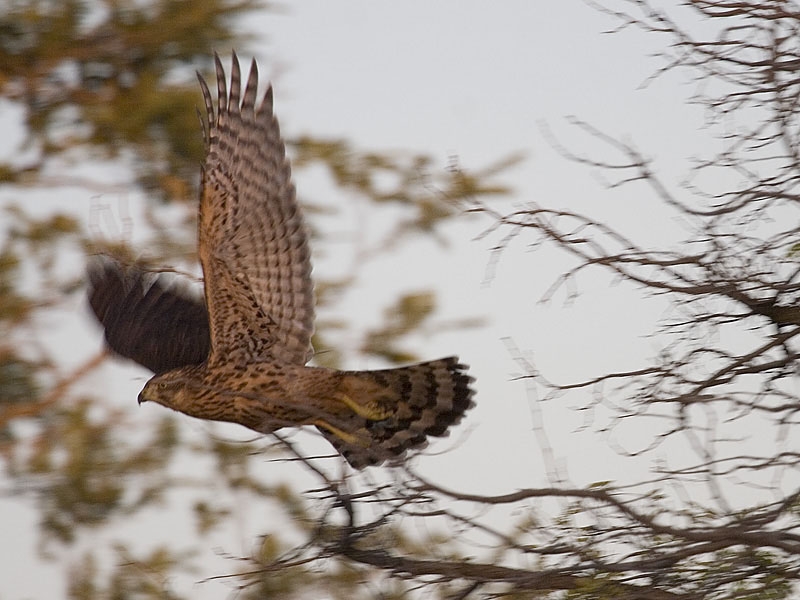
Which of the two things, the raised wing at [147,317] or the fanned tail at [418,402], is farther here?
the raised wing at [147,317]

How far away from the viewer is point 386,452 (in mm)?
3375

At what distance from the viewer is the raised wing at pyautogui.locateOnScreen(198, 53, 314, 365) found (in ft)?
12.7

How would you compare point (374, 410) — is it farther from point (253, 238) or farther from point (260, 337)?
point (253, 238)

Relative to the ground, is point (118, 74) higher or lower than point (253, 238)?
higher

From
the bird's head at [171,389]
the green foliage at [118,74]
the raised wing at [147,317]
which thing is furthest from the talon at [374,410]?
the green foliage at [118,74]

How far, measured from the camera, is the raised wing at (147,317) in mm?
4293

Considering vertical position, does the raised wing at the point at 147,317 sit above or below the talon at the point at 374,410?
above

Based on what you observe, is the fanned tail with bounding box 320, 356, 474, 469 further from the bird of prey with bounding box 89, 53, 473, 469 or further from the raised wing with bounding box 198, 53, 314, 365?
the raised wing with bounding box 198, 53, 314, 365

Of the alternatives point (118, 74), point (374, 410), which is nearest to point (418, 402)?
point (374, 410)

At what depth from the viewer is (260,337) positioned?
389cm

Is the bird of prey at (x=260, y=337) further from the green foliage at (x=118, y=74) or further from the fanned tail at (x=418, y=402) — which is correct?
the green foliage at (x=118, y=74)

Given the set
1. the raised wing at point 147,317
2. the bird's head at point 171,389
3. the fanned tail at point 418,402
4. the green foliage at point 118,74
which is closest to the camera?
the fanned tail at point 418,402

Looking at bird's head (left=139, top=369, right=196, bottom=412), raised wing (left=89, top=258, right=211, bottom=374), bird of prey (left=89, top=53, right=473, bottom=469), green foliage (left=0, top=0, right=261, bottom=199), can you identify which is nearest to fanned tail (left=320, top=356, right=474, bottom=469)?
bird of prey (left=89, top=53, right=473, bottom=469)

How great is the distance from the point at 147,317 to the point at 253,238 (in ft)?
2.46
